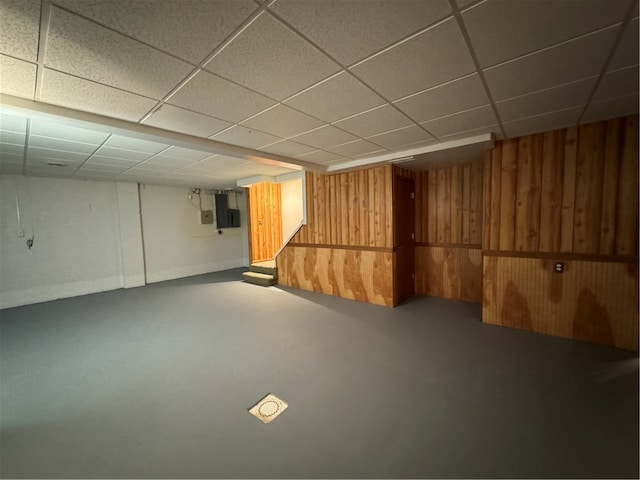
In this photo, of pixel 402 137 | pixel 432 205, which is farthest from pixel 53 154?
pixel 432 205

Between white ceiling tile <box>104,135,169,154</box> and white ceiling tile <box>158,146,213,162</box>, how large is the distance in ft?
0.49

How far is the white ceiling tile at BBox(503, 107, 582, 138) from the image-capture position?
2.50m

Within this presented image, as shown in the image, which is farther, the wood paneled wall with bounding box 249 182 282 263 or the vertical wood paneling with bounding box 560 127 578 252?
the wood paneled wall with bounding box 249 182 282 263

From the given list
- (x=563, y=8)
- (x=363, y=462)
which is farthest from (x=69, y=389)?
(x=563, y=8)

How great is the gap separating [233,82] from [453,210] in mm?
4137

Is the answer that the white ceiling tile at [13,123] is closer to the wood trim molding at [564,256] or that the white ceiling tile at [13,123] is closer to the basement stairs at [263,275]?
the basement stairs at [263,275]

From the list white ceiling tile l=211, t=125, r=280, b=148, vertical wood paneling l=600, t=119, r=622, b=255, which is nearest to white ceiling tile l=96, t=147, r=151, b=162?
white ceiling tile l=211, t=125, r=280, b=148

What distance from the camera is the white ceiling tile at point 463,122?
2.42 m

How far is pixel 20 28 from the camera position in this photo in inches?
49.6

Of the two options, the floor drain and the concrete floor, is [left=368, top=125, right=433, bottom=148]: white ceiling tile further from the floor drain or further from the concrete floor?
the floor drain

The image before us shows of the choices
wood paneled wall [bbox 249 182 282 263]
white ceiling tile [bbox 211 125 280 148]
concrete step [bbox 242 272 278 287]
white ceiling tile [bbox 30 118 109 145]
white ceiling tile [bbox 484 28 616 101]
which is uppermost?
white ceiling tile [bbox 30 118 109 145]

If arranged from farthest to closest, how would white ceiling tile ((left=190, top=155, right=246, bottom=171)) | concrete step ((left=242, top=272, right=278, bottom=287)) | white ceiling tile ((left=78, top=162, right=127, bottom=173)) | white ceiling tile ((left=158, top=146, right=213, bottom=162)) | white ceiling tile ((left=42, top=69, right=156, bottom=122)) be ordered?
concrete step ((left=242, top=272, right=278, bottom=287)), white ceiling tile ((left=78, top=162, right=127, bottom=173)), white ceiling tile ((left=190, top=155, right=246, bottom=171)), white ceiling tile ((left=158, top=146, right=213, bottom=162)), white ceiling tile ((left=42, top=69, right=156, bottom=122))

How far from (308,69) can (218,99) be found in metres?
0.83

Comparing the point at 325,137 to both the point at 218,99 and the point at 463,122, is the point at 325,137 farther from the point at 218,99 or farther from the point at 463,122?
the point at 463,122
